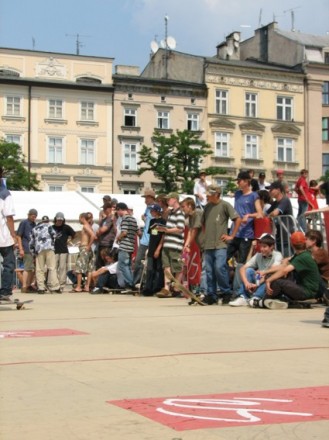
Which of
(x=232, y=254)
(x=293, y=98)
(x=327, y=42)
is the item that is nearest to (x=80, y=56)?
(x=293, y=98)

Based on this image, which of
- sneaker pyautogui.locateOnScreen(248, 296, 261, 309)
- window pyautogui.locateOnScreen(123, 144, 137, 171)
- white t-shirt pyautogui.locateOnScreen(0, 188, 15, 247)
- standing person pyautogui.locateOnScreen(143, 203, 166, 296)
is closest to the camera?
white t-shirt pyautogui.locateOnScreen(0, 188, 15, 247)

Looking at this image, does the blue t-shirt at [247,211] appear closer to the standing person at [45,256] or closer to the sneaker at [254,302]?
the sneaker at [254,302]

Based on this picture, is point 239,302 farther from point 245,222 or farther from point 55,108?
point 55,108

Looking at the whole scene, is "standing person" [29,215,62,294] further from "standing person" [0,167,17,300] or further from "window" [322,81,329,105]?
"window" [322,81,329,105]

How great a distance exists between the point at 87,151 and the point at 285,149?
18217 millimetres

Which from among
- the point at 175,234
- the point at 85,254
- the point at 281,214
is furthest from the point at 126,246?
the point at 281,214

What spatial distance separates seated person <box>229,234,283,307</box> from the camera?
13.6m

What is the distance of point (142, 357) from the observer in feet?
24.8

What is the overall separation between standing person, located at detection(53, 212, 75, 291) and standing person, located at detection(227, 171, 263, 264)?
6868 mm

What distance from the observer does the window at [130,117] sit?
7081 centimetres

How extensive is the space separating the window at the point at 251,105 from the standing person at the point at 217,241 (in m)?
62.5

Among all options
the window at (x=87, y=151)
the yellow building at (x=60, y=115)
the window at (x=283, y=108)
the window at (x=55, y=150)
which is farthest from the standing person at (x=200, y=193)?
the window at (x=283, y=108)

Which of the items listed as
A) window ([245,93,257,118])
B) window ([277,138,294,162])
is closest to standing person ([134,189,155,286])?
window ([245,93,257,118])

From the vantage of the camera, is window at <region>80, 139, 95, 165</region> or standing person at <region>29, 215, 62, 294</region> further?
window at <region>80, 139, 95, 165</region>
